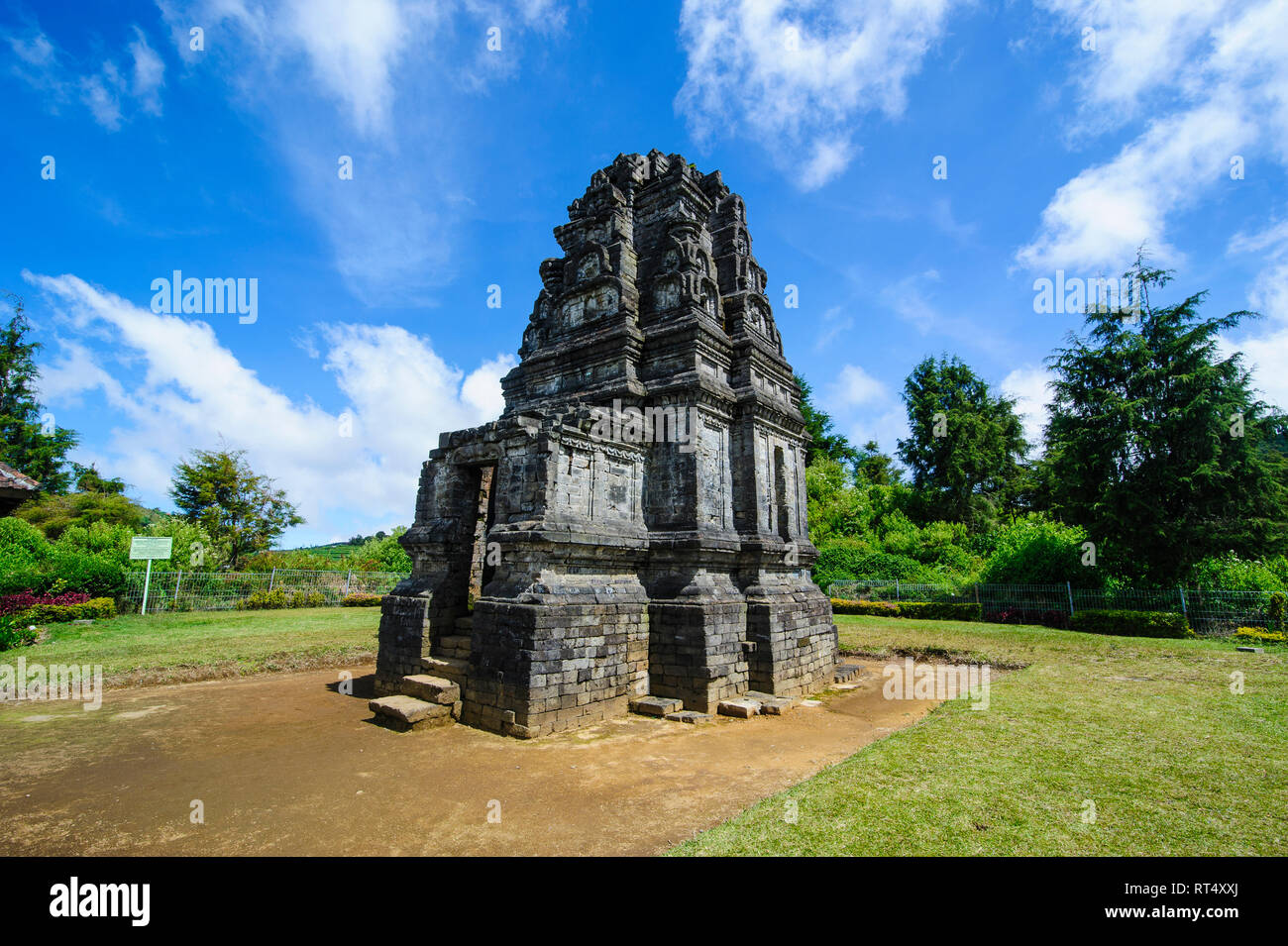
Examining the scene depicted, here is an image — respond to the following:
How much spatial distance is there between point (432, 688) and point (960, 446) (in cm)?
3143

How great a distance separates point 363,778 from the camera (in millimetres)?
5879

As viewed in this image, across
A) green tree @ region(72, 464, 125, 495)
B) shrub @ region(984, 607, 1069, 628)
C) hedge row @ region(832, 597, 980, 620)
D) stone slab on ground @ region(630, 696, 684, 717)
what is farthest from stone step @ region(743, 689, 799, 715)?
green tree @ region(72, 464, 125, 495)

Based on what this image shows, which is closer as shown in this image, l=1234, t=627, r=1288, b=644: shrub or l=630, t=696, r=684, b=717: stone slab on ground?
l=630, t=696, r=684, b=717: stone slab on ground

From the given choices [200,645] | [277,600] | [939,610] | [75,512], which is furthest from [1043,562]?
[75,512]

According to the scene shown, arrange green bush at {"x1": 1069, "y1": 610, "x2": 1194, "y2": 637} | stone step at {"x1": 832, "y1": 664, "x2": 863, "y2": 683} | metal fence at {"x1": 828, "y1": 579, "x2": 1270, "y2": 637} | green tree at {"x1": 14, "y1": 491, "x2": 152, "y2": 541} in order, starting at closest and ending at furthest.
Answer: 1. stone step at {"x1": 832, "y1": 664, "x2": 863, "y2": 683}
2. green bush at {"x1": 1069, "y1": 610, "x2": 1194, "y2": 637}
3. metal fence at {"x1": 828, "y1": 579, "x2": 1270, "y2": 637}
4. green tree at {"x1": 14, "y1": 491, "x2": 152, "y2": 541}

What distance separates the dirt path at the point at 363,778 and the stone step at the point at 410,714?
22 centimetres

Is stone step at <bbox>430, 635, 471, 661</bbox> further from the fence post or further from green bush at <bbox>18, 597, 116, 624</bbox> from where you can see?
the fence post

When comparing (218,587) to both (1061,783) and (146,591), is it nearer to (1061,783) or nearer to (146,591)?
(146,591)

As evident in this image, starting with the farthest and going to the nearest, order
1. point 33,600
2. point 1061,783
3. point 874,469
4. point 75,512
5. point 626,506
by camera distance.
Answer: point 874,469, point 75,512, point 33,600, point 626,506, point 1061,783

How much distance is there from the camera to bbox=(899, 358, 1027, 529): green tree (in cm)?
3080

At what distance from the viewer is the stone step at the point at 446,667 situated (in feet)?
28.3

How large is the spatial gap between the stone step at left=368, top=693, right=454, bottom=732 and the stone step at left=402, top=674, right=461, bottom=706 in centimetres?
11

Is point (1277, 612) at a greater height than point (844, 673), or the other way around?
A: point (1277, 612)
